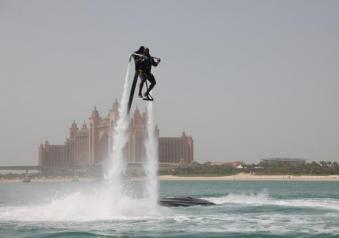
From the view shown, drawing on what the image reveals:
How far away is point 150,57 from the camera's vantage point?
93.7ft

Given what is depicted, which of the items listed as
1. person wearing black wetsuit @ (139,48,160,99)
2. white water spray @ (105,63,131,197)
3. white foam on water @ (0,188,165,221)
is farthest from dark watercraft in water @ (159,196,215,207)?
person wearing black wetsuit @ (139,48,160,99)

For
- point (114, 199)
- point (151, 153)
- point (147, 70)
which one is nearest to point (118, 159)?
point (114, 199)

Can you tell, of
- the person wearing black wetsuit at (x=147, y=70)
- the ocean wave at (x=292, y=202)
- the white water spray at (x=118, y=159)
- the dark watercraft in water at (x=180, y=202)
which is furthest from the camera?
the ocean wave at (x=292, y=202)

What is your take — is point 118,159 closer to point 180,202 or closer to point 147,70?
point 147,70

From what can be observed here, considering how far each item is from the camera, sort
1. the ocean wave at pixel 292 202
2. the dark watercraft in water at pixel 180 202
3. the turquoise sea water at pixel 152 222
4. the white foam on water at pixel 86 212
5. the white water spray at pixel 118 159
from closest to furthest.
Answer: the turquoise sea water at pixel 152 222 → the white water spray at pixel 118 159 → the white foam on water at pixel 86 212 → the dark watercraft in water at pixel 180 202 → the ocean wave at pixel 292 202

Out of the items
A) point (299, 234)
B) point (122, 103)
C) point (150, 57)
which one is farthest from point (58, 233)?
point (299, 234)

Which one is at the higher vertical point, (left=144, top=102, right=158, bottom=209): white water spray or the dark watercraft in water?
(left=144, top=102, right=158, bottom=209): white water spray

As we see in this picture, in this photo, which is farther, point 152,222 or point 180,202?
point 180,202

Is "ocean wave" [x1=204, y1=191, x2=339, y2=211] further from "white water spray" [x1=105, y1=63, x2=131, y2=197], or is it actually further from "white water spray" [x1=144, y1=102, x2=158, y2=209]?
"white water spray" [x1=105, y1=63, x2=131, y2=197]

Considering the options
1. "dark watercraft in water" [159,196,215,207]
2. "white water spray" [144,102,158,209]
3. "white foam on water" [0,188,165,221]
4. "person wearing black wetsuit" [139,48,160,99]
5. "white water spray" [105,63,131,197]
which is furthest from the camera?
"dark watercraft in water" [159,196,215,207]

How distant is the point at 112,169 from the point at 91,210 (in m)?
5.37

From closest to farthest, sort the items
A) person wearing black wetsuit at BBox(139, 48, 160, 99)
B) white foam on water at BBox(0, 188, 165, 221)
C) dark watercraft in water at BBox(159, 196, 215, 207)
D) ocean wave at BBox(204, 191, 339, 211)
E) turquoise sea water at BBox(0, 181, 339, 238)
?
person wearing black wetsuit at BBox(139, 48, 160, 99), turquoise sea water at BBox(0, 181, 339, 238), white foam on water at BBox(0, 188, 165, 221), dark watercraft in water at BBox(159, 196, 215, 207), ocean wave at BBox(204, 191, 339, 211)

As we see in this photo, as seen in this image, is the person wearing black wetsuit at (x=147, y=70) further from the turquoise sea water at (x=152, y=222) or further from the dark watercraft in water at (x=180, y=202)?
the dark watercraft in water at (x=180, y=202)

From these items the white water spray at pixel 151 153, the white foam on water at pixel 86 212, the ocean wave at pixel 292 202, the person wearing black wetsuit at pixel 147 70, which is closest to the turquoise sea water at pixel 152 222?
the white foam on water at pixel 86 212
